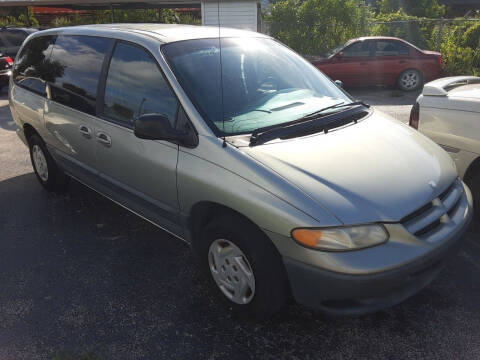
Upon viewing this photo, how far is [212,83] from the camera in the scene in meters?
3.09

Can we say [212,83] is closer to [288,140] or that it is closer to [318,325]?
[288,140]

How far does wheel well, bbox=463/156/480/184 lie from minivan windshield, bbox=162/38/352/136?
45.8 inches

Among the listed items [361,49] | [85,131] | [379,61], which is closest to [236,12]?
[361,49]

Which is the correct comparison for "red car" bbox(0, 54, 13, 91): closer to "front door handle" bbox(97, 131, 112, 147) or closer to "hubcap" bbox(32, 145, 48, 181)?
"hubcap" bbox(32, 145, 48, 181)

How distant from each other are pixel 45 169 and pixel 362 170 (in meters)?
3.67

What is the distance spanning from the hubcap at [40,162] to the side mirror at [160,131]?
2.47 metres

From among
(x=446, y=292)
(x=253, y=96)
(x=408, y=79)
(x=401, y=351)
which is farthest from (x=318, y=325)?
(x=408, y=79)

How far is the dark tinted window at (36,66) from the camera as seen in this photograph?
4.39 metres

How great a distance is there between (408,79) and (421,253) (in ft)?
34.8

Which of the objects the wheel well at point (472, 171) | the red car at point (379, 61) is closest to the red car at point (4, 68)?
the red car at point (379, 61)

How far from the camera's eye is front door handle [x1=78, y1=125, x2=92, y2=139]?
12.2 feet

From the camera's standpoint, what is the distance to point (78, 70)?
3.91 meters

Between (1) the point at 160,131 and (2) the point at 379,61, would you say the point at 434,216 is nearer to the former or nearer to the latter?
(1) the point at 160,131

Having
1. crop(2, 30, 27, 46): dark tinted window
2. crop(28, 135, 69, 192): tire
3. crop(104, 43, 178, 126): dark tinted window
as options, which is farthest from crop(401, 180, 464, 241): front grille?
crop(2, 30, 27, 46): dark tinted window
